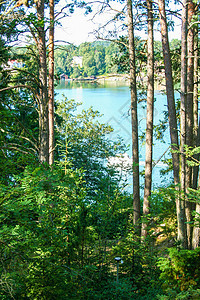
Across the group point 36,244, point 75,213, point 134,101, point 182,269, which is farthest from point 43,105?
point 182,269

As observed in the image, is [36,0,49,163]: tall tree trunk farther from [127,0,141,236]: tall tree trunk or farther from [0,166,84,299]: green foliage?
[127,0,141,236]: tall tree trunk

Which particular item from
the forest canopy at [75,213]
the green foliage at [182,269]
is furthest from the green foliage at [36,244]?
the green foliage at [182,269]

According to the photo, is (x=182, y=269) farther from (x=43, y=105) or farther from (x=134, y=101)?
(x=134, y=101)

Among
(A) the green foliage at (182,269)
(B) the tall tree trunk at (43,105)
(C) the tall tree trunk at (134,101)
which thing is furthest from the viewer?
(C) the tall tree trunk at (134,101)

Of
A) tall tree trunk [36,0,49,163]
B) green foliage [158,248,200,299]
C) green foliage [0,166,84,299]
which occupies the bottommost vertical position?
green foliage [158,248,200,299]

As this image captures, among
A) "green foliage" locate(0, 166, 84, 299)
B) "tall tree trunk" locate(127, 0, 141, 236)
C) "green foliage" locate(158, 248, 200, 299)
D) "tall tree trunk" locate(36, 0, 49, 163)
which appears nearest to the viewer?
"green foliage" locate(0, 166, 84, 299)

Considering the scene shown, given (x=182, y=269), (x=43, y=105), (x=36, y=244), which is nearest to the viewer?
(x=36, y=244)

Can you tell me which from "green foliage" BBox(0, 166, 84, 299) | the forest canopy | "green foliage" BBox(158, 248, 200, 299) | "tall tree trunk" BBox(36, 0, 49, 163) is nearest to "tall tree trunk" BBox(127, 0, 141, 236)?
the forest canopy

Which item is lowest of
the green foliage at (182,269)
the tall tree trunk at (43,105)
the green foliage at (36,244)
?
the green foliage at (182,269)

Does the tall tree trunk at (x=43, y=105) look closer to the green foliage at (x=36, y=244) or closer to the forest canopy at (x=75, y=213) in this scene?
the forest canopy at (x=75, y=213)

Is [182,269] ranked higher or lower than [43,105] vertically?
lower

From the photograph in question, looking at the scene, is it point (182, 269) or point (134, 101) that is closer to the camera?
point (182, 269)

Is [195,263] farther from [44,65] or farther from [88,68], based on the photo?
[88,68]

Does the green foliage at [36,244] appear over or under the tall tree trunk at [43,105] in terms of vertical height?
under
